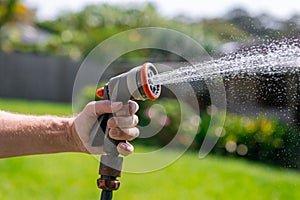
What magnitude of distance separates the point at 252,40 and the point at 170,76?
1829 mm

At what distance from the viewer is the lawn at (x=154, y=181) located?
16.2 ft

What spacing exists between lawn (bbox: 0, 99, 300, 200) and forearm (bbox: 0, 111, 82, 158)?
8.17 feet

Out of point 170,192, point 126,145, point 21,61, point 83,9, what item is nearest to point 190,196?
point 170,192

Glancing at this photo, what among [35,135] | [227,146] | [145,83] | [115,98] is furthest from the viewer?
[227,146]

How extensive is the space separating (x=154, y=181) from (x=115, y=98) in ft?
11.9

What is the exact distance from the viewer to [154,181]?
215 inches

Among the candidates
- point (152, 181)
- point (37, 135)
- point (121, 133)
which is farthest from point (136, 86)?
point (152, 181)

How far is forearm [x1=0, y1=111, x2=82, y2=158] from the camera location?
2.17 meters

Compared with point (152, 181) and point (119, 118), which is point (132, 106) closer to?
point (119, 118)

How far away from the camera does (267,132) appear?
7363mm

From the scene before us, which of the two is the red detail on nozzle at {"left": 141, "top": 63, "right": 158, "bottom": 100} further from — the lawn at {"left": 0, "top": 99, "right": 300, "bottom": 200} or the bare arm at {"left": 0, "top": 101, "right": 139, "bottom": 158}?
the lawn at {"left": 0, "top": 99, "right": 300, "bottom": 200}

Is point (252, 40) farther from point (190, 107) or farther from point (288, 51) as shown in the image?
point (190, 107)

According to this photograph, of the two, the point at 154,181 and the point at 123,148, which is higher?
the point at 123,148

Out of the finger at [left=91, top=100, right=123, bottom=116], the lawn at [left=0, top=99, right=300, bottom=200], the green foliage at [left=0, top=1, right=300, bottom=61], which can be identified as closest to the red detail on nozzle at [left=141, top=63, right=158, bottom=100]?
the finger at [left=91, top=100, right=123, bottom=116]
